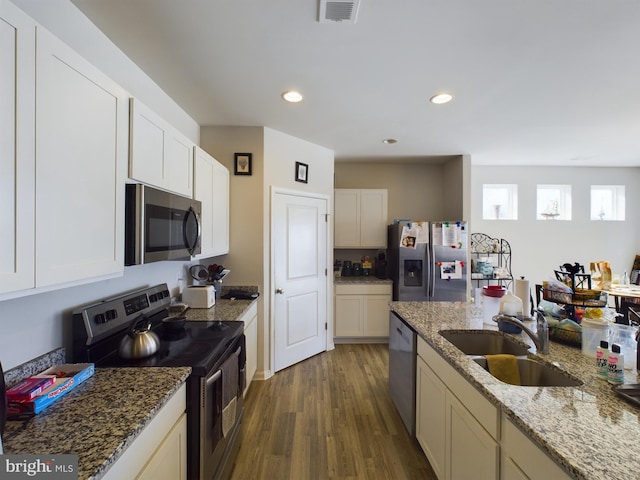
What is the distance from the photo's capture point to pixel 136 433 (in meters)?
0.89

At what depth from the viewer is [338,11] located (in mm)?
1390

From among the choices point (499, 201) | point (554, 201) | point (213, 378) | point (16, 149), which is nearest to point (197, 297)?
point (213, 378)

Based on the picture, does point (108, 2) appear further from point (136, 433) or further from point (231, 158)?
point (136, 433)

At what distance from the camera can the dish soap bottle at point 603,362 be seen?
1141mm

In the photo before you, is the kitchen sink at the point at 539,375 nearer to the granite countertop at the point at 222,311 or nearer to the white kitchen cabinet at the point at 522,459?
the white kitchen cabinet at the point at 522,459

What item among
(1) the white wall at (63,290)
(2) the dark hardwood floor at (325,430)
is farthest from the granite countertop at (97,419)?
(2) the dark hardwood floor at (325,430)

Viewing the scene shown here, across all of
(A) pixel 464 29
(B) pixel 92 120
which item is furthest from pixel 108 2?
(A) pixel 464 29

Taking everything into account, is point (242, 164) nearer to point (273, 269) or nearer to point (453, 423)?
point (273, 269)

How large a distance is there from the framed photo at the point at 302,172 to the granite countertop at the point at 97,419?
94.5 inches

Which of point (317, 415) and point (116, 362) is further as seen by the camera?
point (317, 415)

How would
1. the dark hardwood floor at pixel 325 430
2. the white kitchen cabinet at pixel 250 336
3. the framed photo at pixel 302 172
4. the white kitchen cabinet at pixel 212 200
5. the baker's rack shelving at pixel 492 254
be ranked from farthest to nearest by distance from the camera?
the baker's rack shelving at pixel 492 254 → the framed photo at pixel 302 172 → the white kitchen cabinet at pixel 250 336 → the white kitchen cabinet at pixel 212 200 → the dark hardwood floor at pixel 325 430

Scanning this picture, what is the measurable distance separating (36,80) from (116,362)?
1176mm

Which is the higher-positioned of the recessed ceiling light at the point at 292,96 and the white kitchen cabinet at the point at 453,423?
the recessed ceiling light at the point at 292,96

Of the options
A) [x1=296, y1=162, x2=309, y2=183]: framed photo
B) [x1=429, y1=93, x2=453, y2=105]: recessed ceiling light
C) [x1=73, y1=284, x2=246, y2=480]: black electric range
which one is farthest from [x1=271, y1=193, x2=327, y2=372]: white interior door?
[x1=429, y1=93, x2=453, y2=105]: recessed ceiling light
